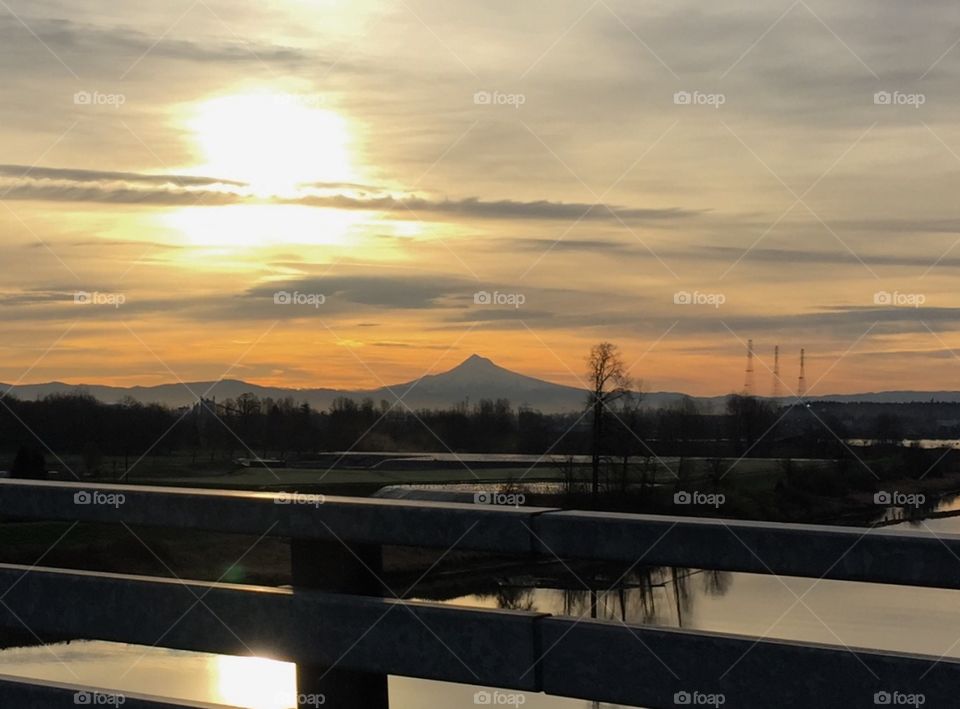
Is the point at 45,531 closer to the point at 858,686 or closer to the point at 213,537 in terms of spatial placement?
the point at 213,537

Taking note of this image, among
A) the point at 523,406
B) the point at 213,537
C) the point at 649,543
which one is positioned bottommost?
the point at 649,543

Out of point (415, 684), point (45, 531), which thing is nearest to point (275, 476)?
point (45, 531)

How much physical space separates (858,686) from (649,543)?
63 centimetres

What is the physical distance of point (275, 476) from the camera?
203 ft

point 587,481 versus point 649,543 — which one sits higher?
point 587,481
